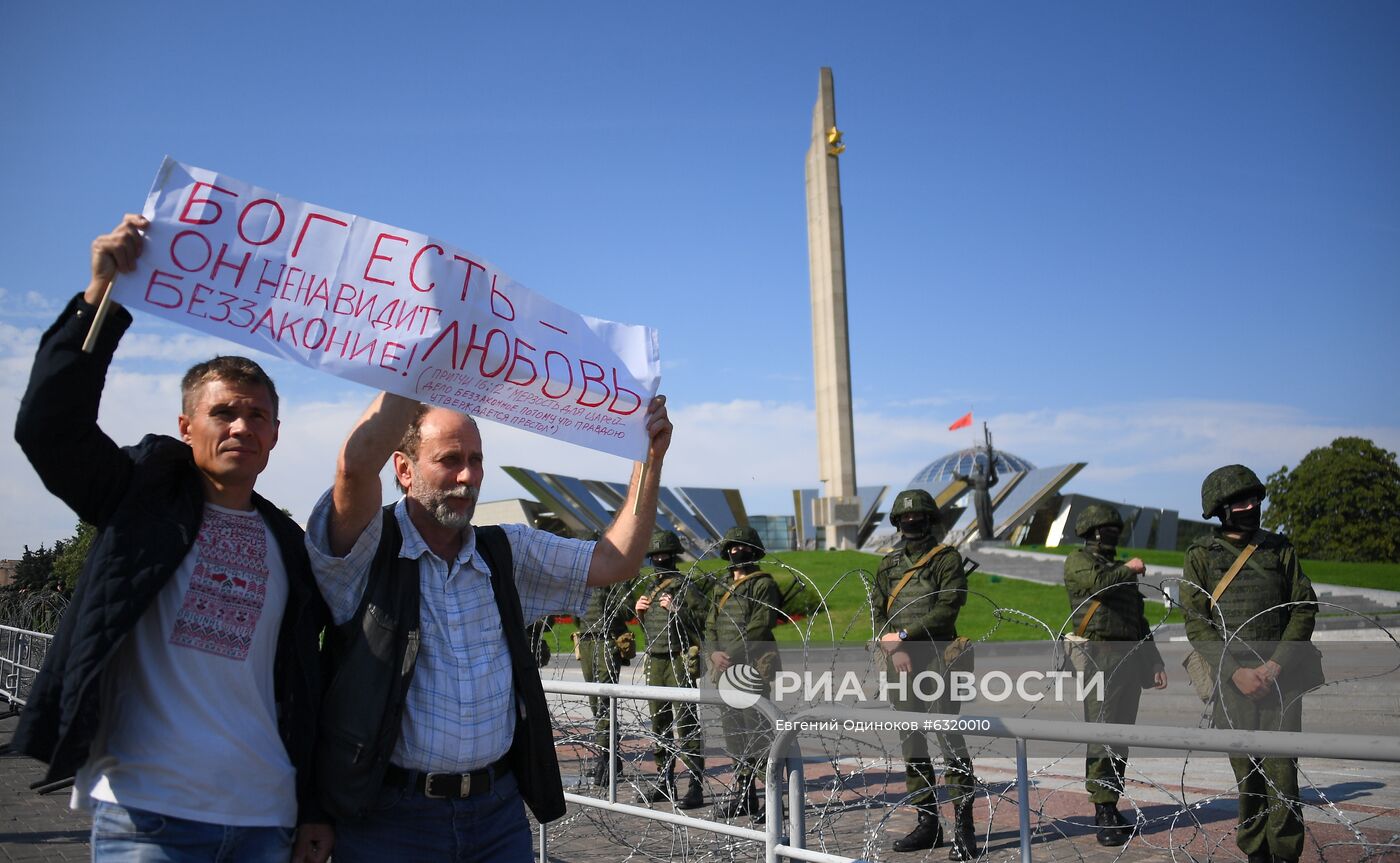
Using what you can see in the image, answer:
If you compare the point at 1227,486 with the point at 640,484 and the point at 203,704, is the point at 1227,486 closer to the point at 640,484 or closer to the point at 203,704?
the point at 640,484

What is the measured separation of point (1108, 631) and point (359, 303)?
222 inches

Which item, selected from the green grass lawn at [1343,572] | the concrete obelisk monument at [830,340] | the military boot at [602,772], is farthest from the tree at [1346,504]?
the military boot at [602,772]

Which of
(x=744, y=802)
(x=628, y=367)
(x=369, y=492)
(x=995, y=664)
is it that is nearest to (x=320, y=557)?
(x=369, y=492)

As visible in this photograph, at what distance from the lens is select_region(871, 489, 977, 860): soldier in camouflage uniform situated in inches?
241

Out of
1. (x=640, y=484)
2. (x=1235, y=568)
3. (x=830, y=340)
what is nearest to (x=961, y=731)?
(x=640, y=484)

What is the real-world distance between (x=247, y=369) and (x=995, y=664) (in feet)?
45.6

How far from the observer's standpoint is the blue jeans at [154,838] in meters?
2.27

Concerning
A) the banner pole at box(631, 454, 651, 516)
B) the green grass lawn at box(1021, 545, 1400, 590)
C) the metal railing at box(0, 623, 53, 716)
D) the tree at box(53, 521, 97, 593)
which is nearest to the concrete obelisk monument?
the green grass lawn at box(1021, 545, 1400, 590)

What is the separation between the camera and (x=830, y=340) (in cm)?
4409

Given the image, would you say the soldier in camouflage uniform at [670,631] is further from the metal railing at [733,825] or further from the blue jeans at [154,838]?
the blue jeans at [154,838]

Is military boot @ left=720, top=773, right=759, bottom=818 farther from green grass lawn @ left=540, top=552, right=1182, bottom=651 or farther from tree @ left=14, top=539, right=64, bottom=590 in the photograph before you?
tree @ left=14, top=539, right=64, bottom=590

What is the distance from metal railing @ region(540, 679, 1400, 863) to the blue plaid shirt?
3.84 ft

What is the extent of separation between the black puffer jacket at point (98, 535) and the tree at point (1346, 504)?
5397 cm

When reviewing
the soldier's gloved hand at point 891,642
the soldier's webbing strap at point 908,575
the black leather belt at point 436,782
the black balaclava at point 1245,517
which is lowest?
the black leather belt at point 436,782
